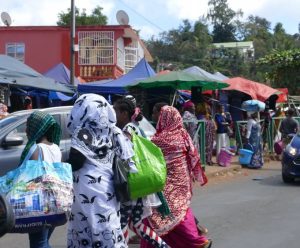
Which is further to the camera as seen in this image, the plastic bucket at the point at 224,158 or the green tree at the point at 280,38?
the green tree at the point at 280,38

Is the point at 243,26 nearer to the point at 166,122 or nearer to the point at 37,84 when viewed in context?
the point at 37,84

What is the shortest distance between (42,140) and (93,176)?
59 centimetres

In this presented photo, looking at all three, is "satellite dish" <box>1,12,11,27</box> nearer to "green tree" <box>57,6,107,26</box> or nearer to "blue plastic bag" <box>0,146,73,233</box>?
"green tree" <box>57,6,107,26</box>

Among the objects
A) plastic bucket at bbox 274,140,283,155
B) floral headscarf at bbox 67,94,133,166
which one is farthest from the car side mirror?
plastic bucket at bbox 274,140,283,155

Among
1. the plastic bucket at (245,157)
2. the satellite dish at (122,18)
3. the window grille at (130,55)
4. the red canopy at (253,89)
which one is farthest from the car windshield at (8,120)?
the window grille at (130,55)

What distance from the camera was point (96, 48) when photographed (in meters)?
31.7

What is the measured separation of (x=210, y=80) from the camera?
53.8ft

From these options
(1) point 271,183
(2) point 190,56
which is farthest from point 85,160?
(2) point 190,56

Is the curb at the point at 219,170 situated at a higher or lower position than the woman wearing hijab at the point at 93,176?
lower

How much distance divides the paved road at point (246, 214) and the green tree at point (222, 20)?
78143mm

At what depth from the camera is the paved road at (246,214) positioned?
740 cm

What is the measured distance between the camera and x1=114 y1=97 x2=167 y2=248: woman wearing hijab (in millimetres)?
5195

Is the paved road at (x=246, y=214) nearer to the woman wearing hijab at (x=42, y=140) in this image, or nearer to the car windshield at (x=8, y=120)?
the car windshield at (x=8, y=120)

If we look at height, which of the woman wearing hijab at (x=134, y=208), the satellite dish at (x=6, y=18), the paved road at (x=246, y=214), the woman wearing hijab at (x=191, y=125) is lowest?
the paved road at (x=246, y=214)
